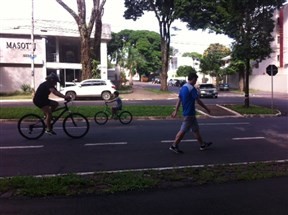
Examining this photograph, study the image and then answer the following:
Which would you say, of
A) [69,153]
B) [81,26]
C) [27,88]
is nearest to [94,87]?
[81,26]

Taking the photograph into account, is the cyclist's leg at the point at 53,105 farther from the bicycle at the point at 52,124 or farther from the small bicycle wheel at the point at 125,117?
the small bicycle wheel at the point at 125,117

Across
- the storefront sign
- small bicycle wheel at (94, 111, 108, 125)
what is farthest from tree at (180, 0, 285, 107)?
the storefront sign

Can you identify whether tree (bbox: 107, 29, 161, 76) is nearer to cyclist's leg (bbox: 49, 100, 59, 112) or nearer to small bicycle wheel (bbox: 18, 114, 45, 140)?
small bicycle wheel (bbox: 18, 114, 45, 140)

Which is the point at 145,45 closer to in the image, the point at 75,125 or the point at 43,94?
the point at 75,125

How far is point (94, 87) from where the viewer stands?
33.7 m

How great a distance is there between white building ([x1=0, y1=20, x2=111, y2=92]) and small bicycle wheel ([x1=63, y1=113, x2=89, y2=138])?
2712cm

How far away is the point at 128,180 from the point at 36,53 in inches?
1456

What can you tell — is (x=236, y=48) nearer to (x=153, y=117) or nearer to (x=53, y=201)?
(x=153, y=117)

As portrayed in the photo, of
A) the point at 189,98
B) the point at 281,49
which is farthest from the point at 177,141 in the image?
the point at 281,49

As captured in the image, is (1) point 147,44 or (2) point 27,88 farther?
(1) point 147,44

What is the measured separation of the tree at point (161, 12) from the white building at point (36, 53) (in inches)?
209

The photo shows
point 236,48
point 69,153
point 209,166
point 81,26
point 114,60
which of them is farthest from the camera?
point 114,60

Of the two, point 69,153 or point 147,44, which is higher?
point 147,44

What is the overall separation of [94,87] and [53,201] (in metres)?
28.1
